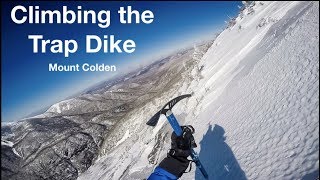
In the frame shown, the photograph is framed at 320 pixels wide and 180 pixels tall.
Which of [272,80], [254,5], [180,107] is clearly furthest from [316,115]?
[254,5]

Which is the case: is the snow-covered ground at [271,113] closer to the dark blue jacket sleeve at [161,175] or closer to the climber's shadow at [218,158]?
the climber's shadow at [218,158]

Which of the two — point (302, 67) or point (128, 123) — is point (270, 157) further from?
point (128, 123)

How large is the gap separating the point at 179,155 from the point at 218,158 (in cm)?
431

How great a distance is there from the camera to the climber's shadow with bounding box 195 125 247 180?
8.43 meters

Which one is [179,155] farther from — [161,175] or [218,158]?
[218,158]

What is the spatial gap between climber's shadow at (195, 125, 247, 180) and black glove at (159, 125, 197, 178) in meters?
2.63

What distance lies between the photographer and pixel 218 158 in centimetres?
969

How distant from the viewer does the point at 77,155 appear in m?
154

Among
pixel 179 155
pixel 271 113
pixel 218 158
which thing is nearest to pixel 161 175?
pixel 179 155

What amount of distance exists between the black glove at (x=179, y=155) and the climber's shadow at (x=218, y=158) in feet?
8.64

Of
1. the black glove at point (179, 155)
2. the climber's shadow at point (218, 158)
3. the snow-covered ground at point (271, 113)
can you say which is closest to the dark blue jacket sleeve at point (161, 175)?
the black glove at point (179, 155)

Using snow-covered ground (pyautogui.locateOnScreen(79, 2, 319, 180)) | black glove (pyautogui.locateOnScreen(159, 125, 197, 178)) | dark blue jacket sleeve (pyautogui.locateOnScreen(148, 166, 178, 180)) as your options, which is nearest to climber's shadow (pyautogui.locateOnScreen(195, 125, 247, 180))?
snow-covered ground (pyautogui.locateOnScreen(79, 2, 319, 180))

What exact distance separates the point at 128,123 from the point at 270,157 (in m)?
102

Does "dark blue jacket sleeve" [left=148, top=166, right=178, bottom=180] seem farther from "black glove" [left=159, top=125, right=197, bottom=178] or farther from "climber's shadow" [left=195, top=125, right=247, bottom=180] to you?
"climber's shadow" [left=195, top=125, right=247, bottom=180]
